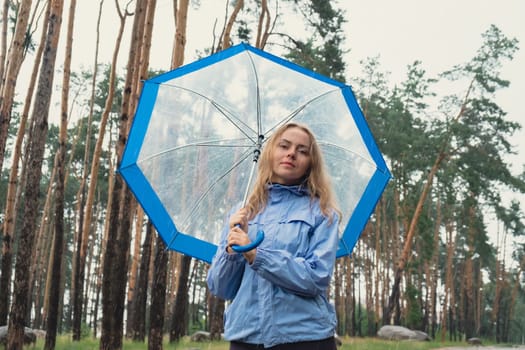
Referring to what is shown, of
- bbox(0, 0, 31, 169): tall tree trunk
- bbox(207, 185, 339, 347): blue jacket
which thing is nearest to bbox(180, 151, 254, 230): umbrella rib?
bbox(207, 185, 339, 347): blue jacket

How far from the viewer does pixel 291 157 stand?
8.41 feet

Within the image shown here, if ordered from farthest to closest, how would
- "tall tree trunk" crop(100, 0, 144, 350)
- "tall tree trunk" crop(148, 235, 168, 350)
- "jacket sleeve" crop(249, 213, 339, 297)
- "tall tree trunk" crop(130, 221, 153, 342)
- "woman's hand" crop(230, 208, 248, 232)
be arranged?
"tall tree trunk" crop(130, 221, 153, 342), "tall tree trunk" crop(100, 0, 144, 350), "tall tree trunk" crop(148, 235, 168, 350), "woman's hand" crop(230, 208, 248, 232), "jacket sleeve" crop(249, 213, 339, 297)

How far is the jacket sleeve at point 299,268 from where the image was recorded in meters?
2.18

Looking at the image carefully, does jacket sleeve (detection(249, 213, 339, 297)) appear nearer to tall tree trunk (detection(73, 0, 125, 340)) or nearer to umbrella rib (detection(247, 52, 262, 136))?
umbrella rib (detection(247, 52, 262, 136))

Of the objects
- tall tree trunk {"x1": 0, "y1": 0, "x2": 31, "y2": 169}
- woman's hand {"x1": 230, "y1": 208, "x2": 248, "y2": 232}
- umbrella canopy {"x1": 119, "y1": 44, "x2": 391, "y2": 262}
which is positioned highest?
tall tree trunk {"x1": 0, "y1": 0, "x2": 31, "y2": 169}

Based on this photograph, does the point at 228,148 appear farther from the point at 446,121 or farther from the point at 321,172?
the point at 446,121

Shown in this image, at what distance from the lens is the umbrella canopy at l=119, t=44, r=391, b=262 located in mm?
3594

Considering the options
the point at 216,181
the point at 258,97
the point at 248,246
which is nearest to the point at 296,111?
the point at 258,97

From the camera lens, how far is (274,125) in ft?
12.1

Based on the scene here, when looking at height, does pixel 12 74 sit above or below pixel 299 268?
above

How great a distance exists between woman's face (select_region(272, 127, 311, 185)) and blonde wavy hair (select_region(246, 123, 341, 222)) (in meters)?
0.02

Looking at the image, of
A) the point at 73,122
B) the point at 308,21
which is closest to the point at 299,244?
the point at 308,21

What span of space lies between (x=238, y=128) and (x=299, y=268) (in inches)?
66.5

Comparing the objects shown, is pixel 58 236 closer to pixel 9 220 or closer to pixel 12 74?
pixel 9 220
